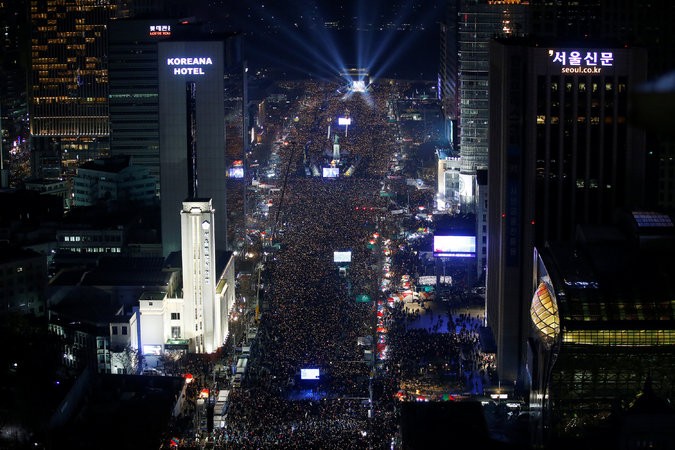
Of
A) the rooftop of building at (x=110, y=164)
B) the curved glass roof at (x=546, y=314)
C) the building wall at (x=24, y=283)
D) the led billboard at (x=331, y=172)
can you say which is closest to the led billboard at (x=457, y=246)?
the building wall at (x=24, y=283)

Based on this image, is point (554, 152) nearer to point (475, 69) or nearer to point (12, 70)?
point (475, 69)

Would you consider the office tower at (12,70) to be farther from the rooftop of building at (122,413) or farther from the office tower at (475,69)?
the rooftop of building at (122,413)

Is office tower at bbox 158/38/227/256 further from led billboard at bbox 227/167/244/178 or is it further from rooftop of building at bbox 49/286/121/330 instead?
rooftop of building at bbox 49/286/121/330

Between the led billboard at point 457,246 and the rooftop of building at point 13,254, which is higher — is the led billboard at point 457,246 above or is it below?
below

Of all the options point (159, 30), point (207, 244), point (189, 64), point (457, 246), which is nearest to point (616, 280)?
point (207, 244)

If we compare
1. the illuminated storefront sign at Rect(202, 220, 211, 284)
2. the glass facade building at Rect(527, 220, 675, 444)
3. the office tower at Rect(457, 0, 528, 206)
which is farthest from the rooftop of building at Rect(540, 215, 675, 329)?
the office tower at Rect(457, 0, 528, 206)

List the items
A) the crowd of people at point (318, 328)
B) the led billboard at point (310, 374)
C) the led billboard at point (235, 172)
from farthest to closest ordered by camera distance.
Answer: the led billboard at point (235, 172) < the led billboard at point (310, 374) < the crowd of people at point (318, 328)
